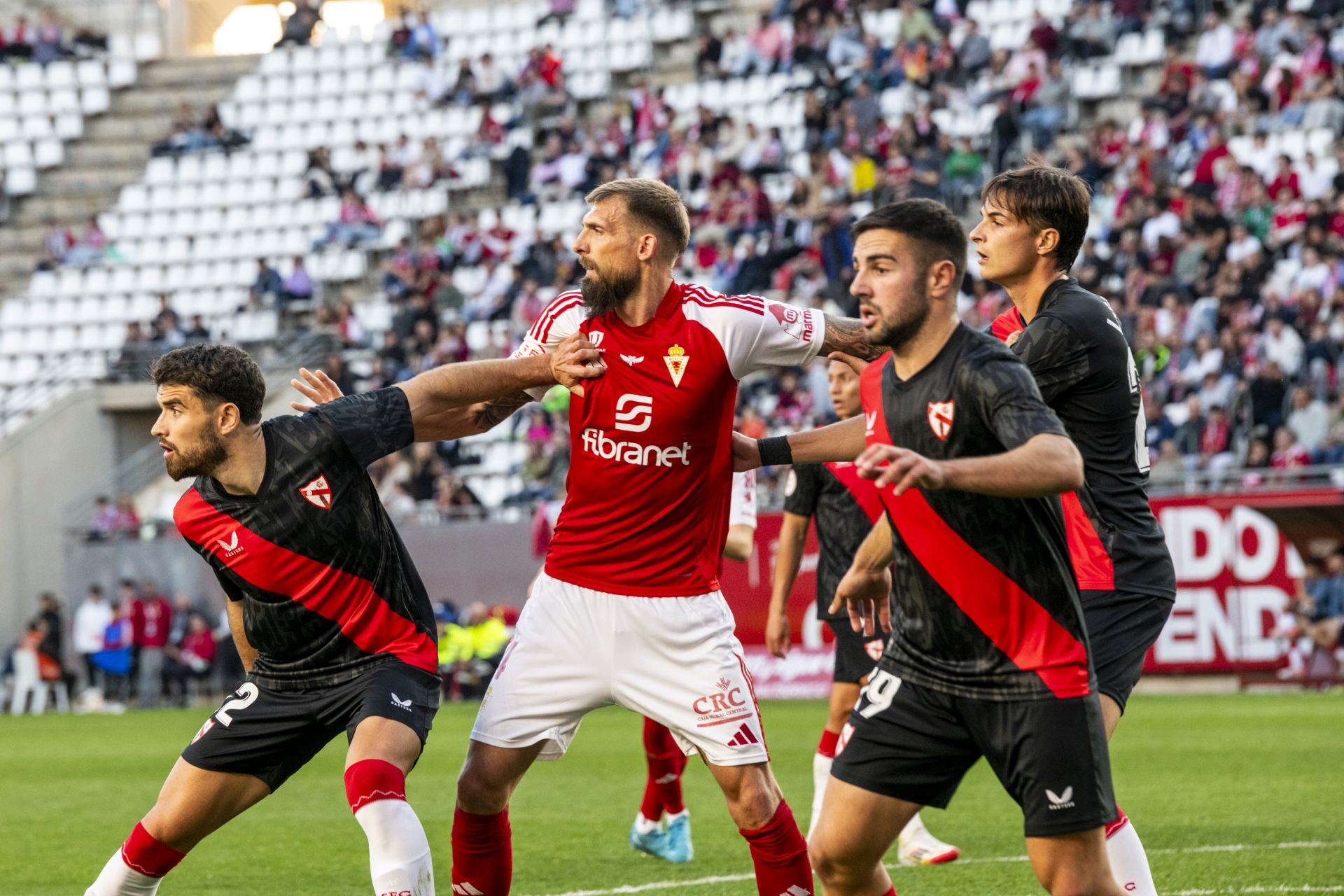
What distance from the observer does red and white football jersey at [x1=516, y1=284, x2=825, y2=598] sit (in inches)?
241

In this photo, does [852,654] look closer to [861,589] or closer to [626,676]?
[626,676]

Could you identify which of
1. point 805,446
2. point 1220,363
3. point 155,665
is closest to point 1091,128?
point 1220,363

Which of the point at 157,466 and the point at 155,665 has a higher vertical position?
the point at 157,466

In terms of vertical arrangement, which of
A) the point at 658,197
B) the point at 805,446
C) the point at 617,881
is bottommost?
the point at 617,881

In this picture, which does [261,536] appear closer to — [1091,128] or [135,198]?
[1091,128]

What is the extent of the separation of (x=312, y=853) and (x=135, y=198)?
26104mm

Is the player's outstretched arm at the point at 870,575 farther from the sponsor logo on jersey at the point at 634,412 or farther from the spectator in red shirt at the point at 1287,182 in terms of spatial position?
the spectator in red shirt at the point at 1287,182

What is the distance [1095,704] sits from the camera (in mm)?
4977

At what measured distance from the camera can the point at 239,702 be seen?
6.05 metres

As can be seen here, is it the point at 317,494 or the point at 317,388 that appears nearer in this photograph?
the point at 317,494

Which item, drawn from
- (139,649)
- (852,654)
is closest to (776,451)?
(852,654)

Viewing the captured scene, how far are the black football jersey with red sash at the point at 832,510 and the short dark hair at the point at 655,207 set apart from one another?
3.37 meters

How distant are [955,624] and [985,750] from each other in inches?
13.9

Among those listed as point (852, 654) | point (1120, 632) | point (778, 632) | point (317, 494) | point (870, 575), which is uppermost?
point (317, 494)
